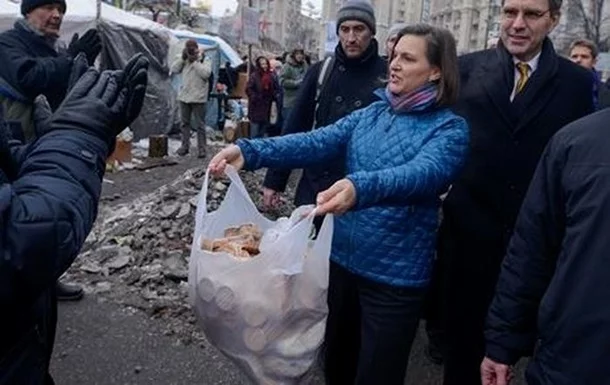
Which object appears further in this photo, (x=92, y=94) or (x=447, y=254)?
(x=447, y=254)

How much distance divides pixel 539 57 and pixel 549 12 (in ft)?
0.64

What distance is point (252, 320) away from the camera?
2170 mm

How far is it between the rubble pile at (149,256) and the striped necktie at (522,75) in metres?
2.64

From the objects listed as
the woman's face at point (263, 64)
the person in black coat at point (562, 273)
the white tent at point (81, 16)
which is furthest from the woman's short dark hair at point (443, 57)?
the woman's face at point (263, 64)

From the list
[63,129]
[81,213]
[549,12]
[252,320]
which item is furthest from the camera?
[549,12]

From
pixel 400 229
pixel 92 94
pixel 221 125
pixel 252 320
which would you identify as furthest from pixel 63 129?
pixel 221 125

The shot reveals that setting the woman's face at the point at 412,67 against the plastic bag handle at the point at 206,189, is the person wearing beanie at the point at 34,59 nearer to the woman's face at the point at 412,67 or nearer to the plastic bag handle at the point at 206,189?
the plastic bag handle at the point at 206,189

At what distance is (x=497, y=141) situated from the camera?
8.96 ft

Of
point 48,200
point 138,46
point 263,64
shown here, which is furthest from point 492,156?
point 138,46

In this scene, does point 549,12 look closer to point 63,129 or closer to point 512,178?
point 512,178

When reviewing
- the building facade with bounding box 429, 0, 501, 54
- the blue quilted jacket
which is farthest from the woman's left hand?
the building facade with bounding box 429, 0, 501, 54

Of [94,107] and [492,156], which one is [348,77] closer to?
[492,156]

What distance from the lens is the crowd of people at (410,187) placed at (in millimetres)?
1494

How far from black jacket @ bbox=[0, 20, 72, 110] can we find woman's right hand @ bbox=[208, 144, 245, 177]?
1.68m
